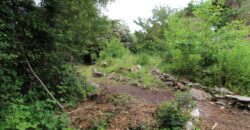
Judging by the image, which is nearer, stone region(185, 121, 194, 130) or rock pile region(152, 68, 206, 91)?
stone region(185, 121, 194, 130)

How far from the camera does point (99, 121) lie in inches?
60.5

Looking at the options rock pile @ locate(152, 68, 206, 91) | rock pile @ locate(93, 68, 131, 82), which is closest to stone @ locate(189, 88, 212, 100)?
rock pile @ locate(152, 68, 206, 91)

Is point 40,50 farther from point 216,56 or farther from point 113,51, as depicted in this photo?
point 113,51

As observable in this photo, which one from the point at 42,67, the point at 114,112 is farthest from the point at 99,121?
the point at 42,67

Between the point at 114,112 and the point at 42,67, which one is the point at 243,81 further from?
the point at 42,67

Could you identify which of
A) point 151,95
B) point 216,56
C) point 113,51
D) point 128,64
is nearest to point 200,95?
point 151,95

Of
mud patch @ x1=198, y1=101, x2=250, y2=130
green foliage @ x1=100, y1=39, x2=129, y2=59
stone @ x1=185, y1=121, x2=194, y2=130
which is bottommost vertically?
mud patch @ x1=198, y1=101, x2=250, y2=130

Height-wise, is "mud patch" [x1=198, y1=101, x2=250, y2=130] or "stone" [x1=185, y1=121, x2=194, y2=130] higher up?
"stone" [x1=185, y1=121, x2=194, y2=130]

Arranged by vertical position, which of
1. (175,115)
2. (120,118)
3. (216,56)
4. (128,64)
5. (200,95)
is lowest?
(200,95)

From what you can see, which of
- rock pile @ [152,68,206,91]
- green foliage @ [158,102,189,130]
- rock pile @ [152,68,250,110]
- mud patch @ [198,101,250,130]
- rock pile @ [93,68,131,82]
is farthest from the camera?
rock pile @ [93,68,131,82]

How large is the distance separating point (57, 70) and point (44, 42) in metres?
0.58

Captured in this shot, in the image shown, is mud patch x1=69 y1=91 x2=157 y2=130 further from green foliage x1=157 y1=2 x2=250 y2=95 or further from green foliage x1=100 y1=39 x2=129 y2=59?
green foliage x1=100 y1=39 x2=129 y2=59

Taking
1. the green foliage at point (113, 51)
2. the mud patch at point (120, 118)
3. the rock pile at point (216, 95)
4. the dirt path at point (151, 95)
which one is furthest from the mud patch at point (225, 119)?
the green foliage at point (113, 51)

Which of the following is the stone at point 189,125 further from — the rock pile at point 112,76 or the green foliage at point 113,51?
the green foliage at point 113,51
